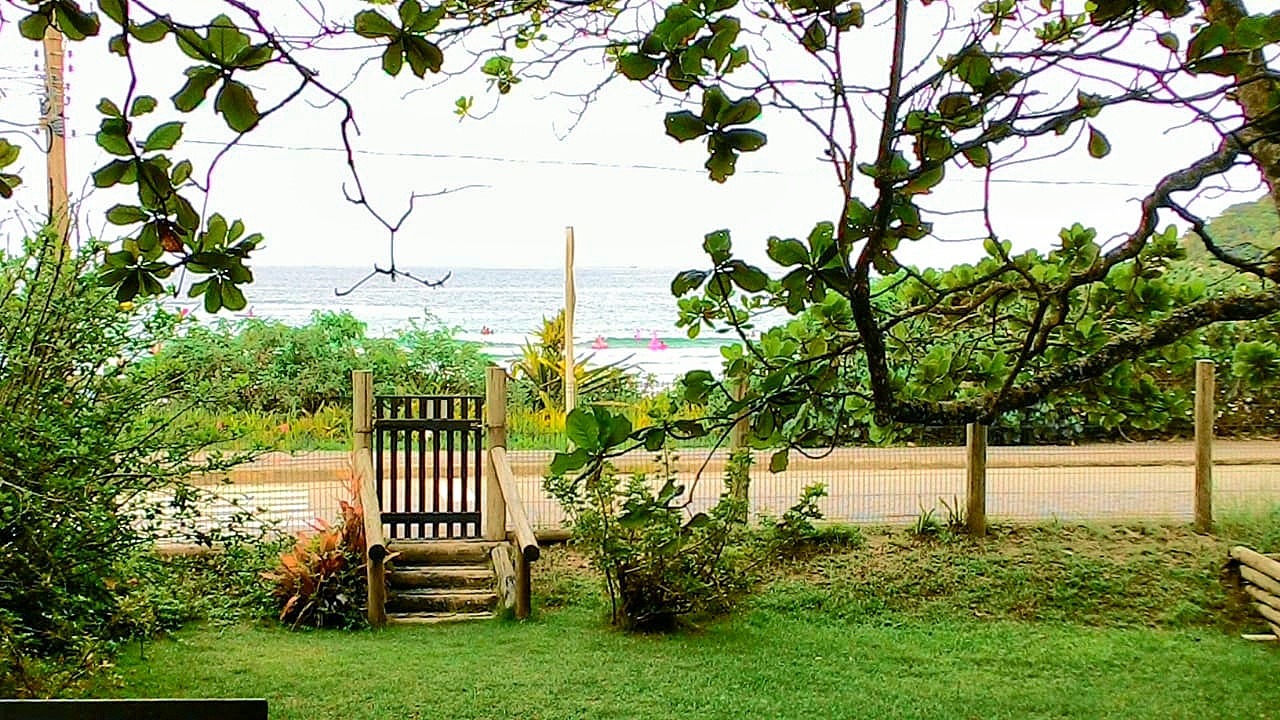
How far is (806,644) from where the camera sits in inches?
165

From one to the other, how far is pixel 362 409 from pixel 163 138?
442cm

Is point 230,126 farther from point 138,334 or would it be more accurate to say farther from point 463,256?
point 463,256

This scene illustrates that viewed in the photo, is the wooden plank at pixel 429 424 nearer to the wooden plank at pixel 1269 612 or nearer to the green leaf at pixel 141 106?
the wooden plank at pixel 1269 612

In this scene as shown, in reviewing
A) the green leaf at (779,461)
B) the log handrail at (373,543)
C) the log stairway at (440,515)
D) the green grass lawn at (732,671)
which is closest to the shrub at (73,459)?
the green grass lawn at (732,671)

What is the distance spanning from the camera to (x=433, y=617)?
188 inches

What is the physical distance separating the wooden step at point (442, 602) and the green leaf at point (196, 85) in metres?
4.30

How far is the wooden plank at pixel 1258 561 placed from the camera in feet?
14.7

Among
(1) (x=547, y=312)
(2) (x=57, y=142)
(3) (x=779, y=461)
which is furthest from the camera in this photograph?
(1) (x=547, y=312)

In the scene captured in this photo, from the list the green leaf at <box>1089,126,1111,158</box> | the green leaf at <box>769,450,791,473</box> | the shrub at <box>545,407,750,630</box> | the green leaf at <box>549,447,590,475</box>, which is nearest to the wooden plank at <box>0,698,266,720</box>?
the green leaf at <box>549,447,590,475</box>

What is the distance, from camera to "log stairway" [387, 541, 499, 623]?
4.83m

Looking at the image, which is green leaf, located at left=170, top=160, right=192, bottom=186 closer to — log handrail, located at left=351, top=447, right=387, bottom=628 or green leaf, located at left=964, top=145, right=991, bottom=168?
green leaf, located at left=964, top=145, right=991, bottom=168

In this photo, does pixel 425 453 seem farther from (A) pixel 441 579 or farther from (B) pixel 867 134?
(B) pixel 867 134

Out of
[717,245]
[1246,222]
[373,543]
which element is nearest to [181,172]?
[717,245]

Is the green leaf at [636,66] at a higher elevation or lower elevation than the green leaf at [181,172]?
higher
